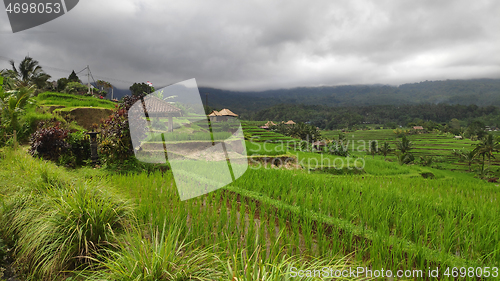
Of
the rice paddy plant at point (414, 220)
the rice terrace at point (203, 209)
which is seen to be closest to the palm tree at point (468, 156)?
the rice terrace at point (203, 209)

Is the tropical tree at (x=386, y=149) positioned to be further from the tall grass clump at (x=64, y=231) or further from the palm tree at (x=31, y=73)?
the palm tree at (x=31, y=73)

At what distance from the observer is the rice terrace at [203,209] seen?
221 centimetres

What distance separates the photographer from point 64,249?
2600 millimetres

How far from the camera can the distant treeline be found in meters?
56.0

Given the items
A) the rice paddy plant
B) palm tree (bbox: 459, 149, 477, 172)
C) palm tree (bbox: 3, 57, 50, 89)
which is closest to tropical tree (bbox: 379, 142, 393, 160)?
palm tree (bbox: 459, 149, 477, 172)

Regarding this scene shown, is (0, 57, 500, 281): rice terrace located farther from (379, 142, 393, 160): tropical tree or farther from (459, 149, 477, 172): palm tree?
(459, 149, 477, 172): palm tree

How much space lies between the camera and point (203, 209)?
3.91 m

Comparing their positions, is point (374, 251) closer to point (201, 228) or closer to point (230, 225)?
point (230, 225)

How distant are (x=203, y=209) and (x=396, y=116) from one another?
77.2 meters

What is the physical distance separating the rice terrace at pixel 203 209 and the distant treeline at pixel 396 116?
1550 inches

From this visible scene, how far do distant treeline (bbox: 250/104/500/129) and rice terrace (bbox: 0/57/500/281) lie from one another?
1550 inches

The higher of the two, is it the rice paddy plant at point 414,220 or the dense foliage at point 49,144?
the dense foliage at point 49,144

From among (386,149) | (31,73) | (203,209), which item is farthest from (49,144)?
(386,149)

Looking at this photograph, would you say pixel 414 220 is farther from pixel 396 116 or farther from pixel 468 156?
pixel 396 116
